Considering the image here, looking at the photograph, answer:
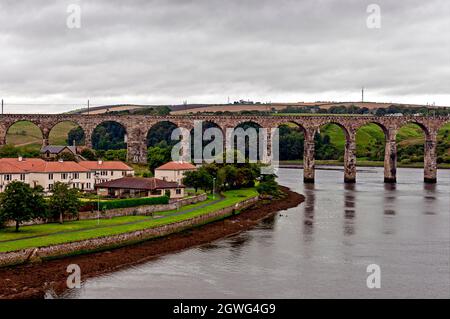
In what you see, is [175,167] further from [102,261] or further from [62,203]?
[102,261]

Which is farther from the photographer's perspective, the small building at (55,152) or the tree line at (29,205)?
the small building at (55,152)

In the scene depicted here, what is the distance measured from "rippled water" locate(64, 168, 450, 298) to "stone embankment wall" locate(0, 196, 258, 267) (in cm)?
498

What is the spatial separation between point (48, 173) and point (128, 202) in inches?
578

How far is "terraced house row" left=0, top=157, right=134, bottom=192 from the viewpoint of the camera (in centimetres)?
7281

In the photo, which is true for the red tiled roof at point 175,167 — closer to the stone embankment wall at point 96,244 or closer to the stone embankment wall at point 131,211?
the stone embankment wall at point 131,211

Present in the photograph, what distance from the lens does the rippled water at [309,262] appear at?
4178cm

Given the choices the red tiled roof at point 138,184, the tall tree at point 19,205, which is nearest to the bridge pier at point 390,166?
the red tiled roof at point 138,184

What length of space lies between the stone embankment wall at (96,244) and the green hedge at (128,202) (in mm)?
6225

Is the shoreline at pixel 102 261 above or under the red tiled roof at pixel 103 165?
under

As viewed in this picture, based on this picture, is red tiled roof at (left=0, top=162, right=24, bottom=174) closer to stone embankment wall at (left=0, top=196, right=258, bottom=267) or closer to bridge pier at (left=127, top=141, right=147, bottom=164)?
stone embankment wall at (left=0, top=196, right=258, bottom=267)

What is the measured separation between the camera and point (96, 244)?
2037 inches

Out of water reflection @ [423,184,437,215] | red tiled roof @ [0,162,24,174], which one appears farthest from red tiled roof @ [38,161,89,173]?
water reflection @ [423,184,437,215]

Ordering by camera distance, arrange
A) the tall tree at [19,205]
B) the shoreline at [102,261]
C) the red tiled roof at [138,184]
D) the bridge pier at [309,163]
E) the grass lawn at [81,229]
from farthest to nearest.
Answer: the bridge pier at [309,163] < the red tiled roof at [138,184] < the tall tree at [19,205] < the grass lawn at [81,229] < the shoreline at [102,261]
